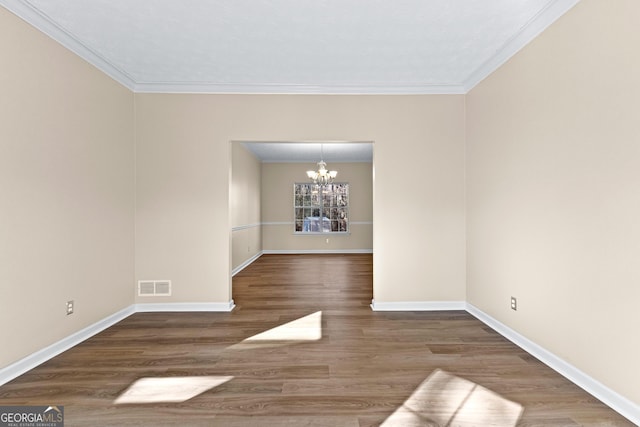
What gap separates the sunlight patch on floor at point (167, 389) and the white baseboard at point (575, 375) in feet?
7.67

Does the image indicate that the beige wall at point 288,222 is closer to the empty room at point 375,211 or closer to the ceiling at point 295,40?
the empty room at point 375,211

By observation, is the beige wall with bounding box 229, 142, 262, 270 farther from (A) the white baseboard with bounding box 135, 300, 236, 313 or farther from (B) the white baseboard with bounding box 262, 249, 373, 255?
(A) the white baseboard with bounding box 135, 300, 236, 313

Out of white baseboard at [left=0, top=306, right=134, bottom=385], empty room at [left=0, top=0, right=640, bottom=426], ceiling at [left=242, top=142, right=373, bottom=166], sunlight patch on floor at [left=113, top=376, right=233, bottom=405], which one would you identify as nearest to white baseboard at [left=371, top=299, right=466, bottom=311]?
empty room at [left=0, top=0, right=640, bottom=426]

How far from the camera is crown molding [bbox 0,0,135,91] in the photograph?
2140mm

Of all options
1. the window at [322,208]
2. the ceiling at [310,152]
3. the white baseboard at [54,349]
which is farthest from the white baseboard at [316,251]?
the white baseboard at [54,349]

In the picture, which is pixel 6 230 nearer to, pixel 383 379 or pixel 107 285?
pixel 107 285

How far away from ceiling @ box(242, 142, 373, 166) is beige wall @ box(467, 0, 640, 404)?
437 centimetres

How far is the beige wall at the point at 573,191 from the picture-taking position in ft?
5.61

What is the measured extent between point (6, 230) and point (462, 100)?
4.31 metres

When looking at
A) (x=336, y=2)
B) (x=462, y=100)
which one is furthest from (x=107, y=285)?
(x=462, y=100)

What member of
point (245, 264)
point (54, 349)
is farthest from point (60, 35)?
point (245, 264)

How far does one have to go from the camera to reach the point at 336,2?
215cm

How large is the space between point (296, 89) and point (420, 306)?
290 centimetres

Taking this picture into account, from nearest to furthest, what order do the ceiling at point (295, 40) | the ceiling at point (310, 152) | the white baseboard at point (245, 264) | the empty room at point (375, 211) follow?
the empty room at point (375, 211), the ceiling at point (295, 40), the white baseboard at point (245, 264), the ceiling at point (310, 152)
